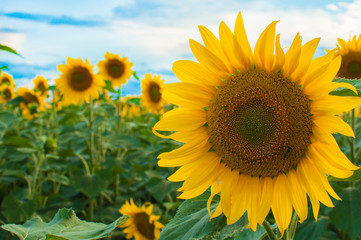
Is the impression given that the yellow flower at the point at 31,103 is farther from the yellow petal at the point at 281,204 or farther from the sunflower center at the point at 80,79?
the yellow petal at the point at 281,204

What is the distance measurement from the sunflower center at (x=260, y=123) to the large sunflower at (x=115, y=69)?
4.84 m

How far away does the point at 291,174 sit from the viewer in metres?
1.57

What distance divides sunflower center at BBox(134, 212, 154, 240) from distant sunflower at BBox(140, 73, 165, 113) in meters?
3.33

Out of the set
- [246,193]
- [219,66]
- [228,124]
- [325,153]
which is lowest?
[246,193]

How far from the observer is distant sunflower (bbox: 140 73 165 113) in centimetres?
669

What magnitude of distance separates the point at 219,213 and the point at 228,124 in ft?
1.23

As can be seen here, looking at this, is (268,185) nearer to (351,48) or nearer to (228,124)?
(228,124)

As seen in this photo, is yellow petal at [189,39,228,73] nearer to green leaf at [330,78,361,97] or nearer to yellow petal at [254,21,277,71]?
yellow petal at [254,21,277,71]

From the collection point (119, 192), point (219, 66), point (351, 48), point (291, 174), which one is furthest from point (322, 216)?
point (119, 192)

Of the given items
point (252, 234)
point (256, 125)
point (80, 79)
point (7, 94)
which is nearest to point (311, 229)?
point (252, 234)

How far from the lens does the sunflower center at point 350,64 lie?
3.61 meters

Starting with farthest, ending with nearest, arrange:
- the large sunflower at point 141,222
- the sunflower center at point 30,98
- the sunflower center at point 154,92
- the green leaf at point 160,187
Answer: the sunflower center at point 30,98, the sunflower center at point 154,92, the green leaf at point 160,187, the large sunflower at point 141,222

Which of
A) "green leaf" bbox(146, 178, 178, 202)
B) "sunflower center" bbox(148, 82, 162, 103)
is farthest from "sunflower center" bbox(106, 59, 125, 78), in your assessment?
"green leaf" bbox(146, 178, 178, 202)

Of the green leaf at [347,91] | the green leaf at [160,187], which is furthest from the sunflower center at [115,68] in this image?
the green leaf at [347,91]
